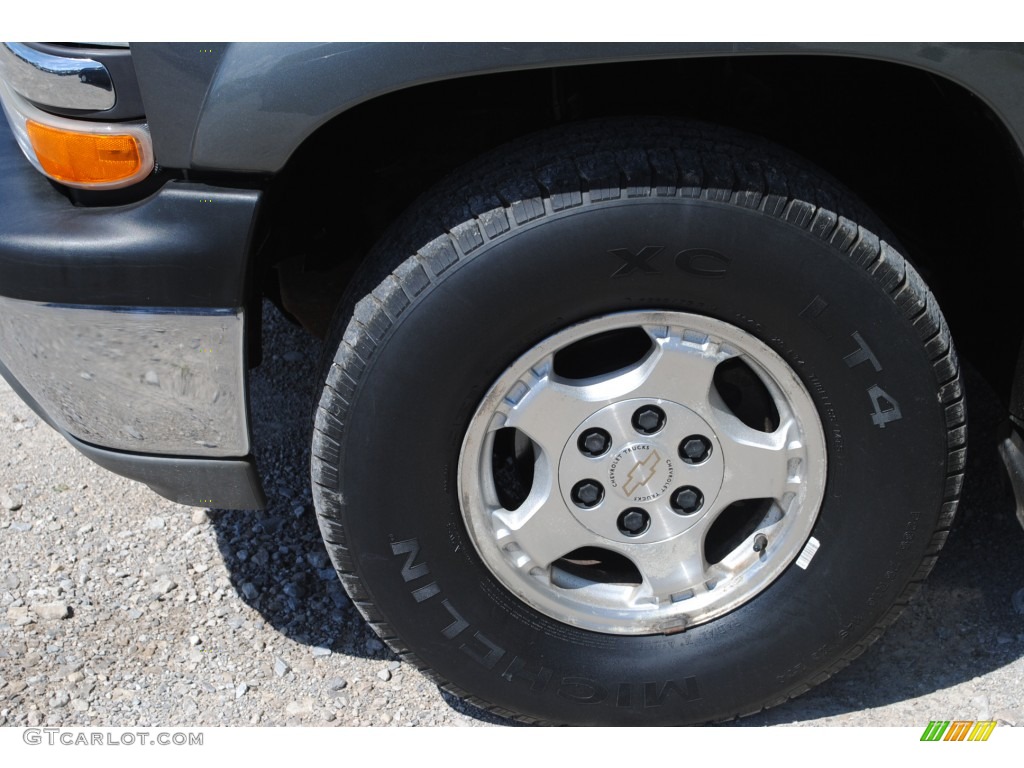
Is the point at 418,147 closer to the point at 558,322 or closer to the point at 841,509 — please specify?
the point at 558,322

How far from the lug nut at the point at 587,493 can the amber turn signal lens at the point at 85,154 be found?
3.35 ft

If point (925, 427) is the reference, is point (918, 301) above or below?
above

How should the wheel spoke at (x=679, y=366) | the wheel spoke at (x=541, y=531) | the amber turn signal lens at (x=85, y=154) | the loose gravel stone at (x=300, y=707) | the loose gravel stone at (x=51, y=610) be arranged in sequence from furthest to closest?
the loose gravel stone at (x=51, y=610) → the loose gravel stone at (x=300, y=707) → the wheel spoke at (x=541, y=531) → the wheel spoke at (x=679, y=366) → the amber turn signal lens at (x=85, y=154)

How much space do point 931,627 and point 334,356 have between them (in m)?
1.65

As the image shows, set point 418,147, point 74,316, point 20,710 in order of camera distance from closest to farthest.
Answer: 1. point 74,316
2. point 418,147
3. point 20,710

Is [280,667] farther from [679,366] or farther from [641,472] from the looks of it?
[679,366]

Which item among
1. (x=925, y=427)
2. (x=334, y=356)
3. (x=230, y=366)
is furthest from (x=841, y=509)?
(x=230, y=366)

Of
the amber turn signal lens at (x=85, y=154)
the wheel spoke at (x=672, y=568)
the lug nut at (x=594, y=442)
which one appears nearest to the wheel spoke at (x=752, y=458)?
the wheel spoke at (x=672, y=568)

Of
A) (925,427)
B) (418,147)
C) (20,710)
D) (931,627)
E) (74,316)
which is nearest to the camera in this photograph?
(74,316)

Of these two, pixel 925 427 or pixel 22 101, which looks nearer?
pixel 22 101

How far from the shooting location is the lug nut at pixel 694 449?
6.66ft

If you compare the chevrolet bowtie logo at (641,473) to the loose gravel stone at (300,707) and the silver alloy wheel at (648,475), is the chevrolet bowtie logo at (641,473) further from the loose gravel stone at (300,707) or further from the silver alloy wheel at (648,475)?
the loose gravel stone at (300,707)

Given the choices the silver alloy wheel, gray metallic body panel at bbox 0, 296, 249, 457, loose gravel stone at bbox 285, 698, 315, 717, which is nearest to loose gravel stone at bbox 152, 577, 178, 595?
→ loose gravel stone at bbox 285, 698, 315, 717

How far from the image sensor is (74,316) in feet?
6.08
